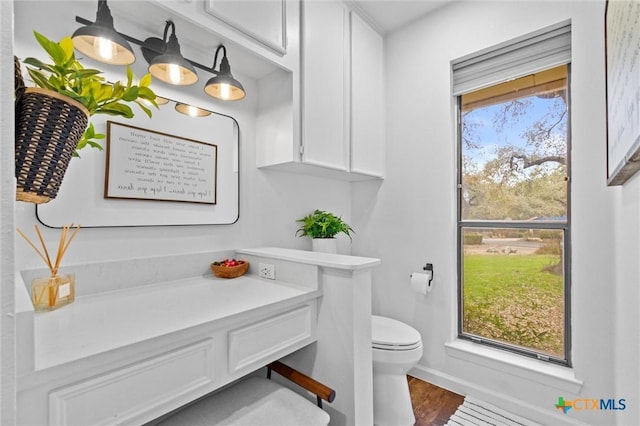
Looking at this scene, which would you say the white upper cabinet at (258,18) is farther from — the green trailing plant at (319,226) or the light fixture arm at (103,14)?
the green trailing plant at (319,226)

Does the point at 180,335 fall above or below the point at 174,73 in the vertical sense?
below

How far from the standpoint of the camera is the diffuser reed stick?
997 millimetres

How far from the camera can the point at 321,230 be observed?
202 cm

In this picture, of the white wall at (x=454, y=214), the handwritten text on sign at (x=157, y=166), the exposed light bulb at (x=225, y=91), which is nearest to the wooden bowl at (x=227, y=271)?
the handwritten text on sign at (x=157, y=166)

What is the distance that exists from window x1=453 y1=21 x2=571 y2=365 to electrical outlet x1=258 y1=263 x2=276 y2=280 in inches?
53.7

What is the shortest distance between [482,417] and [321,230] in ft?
4.82

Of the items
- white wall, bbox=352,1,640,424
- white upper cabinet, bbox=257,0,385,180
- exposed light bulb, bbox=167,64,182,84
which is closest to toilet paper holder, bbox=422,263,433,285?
white wall, bbox=352,1,640,424

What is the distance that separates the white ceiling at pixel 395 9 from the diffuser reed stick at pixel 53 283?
86.4 inches

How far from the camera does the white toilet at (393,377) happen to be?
1603 mm

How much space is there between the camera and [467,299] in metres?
2.07

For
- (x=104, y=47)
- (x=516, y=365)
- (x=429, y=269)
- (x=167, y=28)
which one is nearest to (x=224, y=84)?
(x=167, y=28)

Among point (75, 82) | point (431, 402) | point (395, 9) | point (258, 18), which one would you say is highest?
point (395, 9)

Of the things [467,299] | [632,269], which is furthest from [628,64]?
[467,299]

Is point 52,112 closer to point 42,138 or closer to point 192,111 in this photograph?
point 42,138
